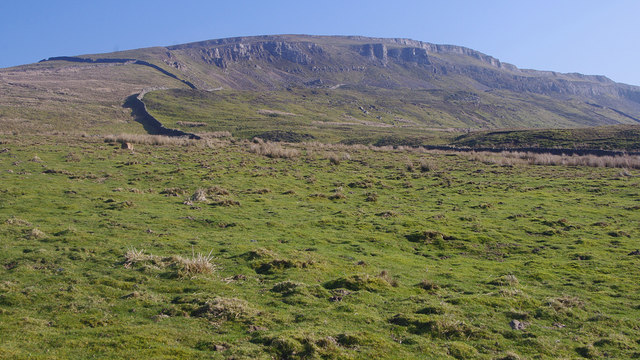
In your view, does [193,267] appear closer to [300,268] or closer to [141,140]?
[300,268]

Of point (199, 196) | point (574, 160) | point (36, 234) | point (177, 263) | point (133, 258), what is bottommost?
point (177, 263)

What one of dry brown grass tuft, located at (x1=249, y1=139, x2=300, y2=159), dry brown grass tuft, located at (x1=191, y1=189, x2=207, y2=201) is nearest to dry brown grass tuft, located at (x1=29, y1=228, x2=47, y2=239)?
dry brown grass tuft, located at (x1=191, y1=189, x2=207, y2=201)

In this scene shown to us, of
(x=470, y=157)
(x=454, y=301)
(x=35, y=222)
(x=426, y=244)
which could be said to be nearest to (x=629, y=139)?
(x=470, y=157)

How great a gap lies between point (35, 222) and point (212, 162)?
25885mm

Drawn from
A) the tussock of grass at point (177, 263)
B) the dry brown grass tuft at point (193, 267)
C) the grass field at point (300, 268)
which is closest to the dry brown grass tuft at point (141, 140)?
the grass field at point (300, 268)

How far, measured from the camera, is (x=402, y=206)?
3172cm

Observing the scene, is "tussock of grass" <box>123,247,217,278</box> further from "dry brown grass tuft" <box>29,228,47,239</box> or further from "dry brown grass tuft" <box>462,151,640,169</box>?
"dry brown grass tuft" <box>462,151,640,169</box>

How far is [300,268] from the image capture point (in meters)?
→ 16.3

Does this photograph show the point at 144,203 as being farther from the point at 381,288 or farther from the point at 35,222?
the point at 381,288

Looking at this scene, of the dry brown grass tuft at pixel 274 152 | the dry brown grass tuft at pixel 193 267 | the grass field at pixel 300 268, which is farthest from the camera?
the dry brown grass tuft at pixel 274 152

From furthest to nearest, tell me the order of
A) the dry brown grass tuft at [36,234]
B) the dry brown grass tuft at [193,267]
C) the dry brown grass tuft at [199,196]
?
the dry brown grass tuft at [199,196]
the dry brown grass tuft at [36,234]
the dry brown grass tuft at [193,267]

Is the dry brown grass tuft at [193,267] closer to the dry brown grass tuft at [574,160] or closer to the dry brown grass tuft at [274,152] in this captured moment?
the dry brown grass tuft at [274,152]

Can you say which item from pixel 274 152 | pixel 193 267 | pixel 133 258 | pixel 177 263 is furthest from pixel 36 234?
pixel 274 152

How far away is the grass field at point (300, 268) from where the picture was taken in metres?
10.2
